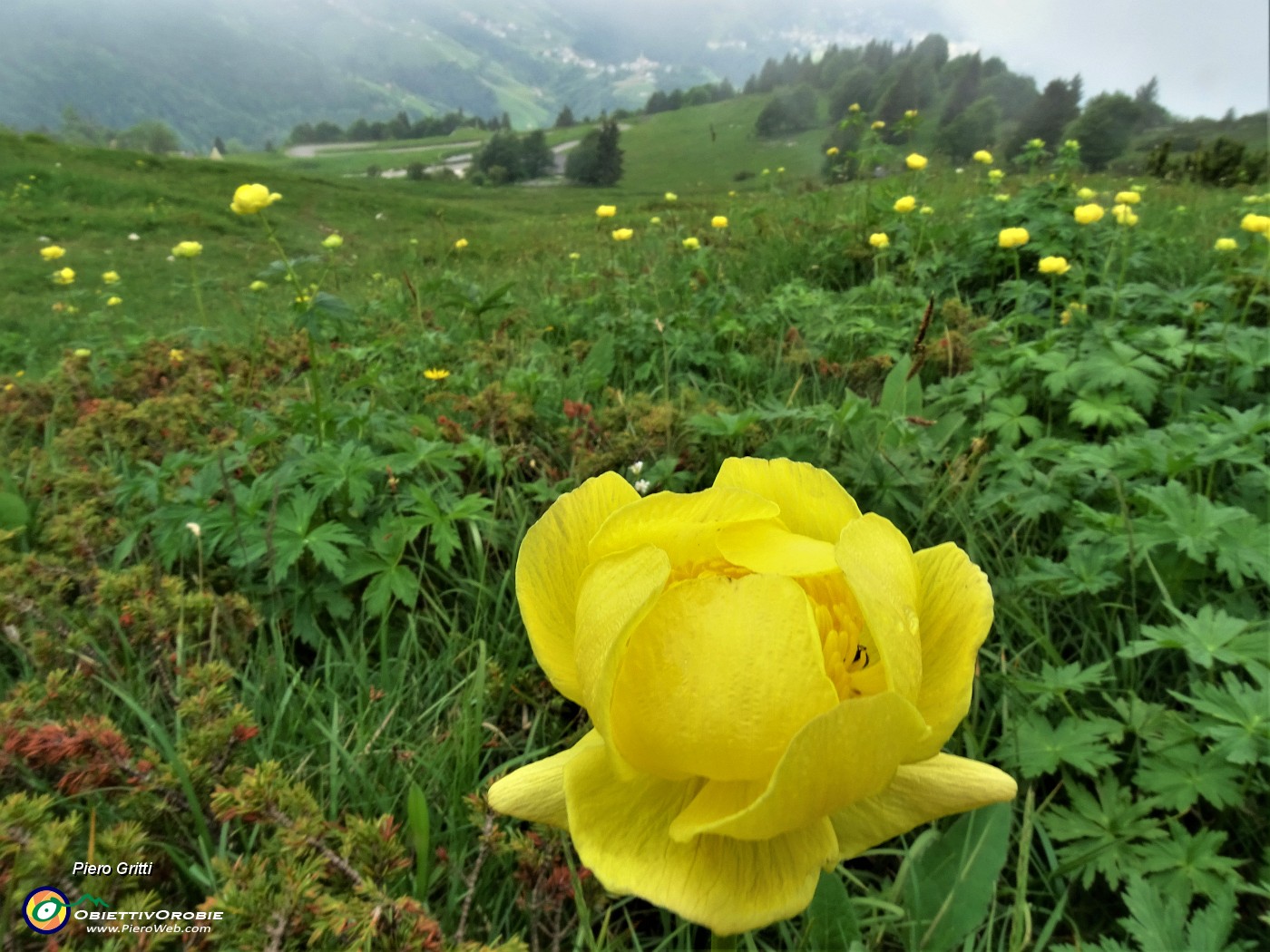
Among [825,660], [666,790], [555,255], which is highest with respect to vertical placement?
[825,660]

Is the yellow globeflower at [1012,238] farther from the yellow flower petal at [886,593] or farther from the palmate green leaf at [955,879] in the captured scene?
the yellow flower petal at [886,593]

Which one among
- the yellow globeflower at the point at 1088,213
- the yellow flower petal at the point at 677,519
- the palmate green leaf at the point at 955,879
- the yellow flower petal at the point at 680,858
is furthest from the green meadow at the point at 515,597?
the yellow flower petal at the point at 677,519

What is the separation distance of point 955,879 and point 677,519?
741mm

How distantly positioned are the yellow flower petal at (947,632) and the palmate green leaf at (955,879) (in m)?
0.48

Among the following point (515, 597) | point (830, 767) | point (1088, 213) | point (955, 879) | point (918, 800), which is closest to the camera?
point (830, 767)

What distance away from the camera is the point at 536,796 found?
2.05ft

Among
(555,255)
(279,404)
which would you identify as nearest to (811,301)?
(279,404)

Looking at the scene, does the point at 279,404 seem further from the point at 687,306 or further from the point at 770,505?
the point at 770,505

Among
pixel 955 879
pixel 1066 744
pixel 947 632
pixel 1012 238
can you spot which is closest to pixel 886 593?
pixel 947 632

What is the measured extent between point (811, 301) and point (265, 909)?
2.68m

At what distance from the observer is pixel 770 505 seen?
62 cm

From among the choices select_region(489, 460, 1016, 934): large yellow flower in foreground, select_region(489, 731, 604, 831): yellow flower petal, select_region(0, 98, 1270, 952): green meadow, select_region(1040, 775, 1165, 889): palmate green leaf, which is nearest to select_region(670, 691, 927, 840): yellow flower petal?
select_region(489, 460, 1016, 934): large yellow flower in foreground

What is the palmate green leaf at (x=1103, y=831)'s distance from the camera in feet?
3.30

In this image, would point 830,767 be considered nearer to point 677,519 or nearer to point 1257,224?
point 677,519
